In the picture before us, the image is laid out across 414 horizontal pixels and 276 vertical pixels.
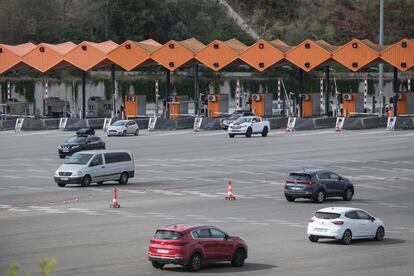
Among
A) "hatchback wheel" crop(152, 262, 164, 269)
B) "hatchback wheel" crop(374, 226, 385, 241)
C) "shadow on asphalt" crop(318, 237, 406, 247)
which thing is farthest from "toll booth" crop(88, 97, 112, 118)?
"hatchback wheel" crop(152, 262, 164, 269)

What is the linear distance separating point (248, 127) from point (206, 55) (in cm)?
1126

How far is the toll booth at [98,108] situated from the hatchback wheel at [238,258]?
204 ft

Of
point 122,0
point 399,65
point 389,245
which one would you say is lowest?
point 389,245

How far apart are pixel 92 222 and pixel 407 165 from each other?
952 inches

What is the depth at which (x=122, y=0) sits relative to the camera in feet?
387

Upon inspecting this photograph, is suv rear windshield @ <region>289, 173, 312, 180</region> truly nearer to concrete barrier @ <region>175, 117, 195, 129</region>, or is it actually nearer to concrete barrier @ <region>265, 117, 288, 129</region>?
concrete barrier @ <region>265, 117, 288, 129</region>

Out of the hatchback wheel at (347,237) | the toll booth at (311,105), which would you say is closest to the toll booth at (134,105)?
the toll booth at (311,105)

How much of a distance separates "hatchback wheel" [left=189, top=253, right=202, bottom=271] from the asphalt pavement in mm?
276

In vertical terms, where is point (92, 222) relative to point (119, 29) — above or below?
below

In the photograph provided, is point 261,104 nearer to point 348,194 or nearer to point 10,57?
point 10,57

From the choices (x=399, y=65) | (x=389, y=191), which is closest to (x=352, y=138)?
(x=399, y=65)

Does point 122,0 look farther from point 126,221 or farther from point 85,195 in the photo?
point 126,221

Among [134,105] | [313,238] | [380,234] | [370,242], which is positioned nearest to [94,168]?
[313,238]

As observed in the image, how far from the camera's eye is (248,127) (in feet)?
238
